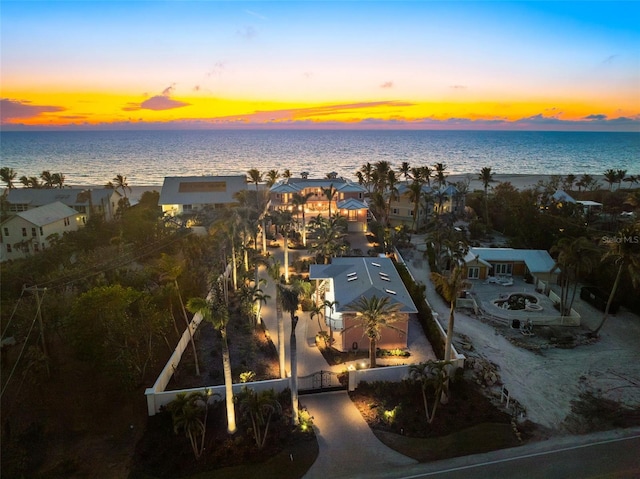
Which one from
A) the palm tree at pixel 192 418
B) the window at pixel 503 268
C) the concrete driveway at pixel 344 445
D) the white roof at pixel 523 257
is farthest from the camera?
the window at pixel 503 268

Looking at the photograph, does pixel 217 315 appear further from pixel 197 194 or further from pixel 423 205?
pixel 423 205

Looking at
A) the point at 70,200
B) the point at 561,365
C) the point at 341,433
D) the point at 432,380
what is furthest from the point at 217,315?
the point at 70,200

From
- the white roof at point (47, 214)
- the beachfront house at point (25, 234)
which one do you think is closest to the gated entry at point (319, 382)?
the beachfront house at point (25, 234)

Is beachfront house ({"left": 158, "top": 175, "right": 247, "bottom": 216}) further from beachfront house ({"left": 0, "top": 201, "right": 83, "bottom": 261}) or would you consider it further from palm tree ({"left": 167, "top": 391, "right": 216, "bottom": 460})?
palm tree ({"left": 167, "top": 391, "right": 216, "bottom": 460})

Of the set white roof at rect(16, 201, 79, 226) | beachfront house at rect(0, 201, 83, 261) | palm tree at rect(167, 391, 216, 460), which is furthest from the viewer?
white roof at rect(16, 201, 79, 226)

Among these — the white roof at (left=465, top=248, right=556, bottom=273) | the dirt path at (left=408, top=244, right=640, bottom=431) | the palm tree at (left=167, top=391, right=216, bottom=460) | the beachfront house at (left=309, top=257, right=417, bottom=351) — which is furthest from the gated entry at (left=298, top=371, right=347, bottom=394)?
the white roof at (left=465, top=248, right=556, bottom=273)

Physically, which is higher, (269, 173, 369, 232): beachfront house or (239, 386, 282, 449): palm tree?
(269, 173, 369, 232): beachfront house

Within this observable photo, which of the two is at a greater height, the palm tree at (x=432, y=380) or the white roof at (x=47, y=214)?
the white roof at (x=47, y=214)

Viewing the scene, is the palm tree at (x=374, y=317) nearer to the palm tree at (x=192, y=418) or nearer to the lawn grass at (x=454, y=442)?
the lawn grass at (x=454, y=442)
